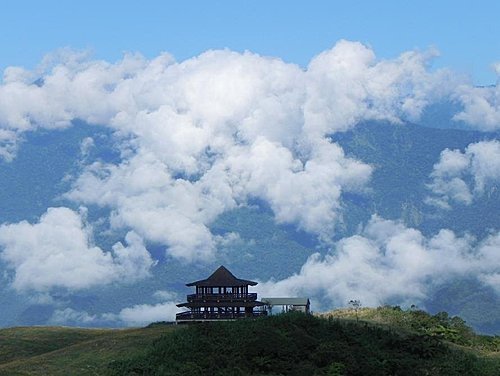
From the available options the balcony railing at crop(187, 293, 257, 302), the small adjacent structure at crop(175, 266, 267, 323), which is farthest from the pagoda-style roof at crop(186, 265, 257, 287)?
the balcony railing at crop(187, 293, 257, 302)

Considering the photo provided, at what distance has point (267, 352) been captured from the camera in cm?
8688

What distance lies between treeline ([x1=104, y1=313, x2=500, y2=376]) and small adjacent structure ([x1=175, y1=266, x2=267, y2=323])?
854 inches

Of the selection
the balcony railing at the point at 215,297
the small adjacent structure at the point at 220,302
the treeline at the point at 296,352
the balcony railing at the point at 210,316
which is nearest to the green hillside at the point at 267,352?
the treeline at the point at 296,352

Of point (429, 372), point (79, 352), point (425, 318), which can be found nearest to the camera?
point (429, 372)

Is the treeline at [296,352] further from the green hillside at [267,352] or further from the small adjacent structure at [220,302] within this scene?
the small adjacent structure at [220,302]

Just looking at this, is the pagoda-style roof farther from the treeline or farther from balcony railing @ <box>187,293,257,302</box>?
the treeline

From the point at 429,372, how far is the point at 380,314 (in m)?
32.4

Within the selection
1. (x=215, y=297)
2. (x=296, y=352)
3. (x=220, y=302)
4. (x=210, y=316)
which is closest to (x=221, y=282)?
(x=215, y=297)

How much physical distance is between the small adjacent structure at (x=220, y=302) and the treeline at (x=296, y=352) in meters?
21.7

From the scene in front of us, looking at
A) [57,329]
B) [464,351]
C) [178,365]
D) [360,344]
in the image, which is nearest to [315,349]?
[360,344]

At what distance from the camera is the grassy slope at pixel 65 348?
89.1 metres

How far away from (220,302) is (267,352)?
35273 mm

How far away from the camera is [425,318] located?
118062mm

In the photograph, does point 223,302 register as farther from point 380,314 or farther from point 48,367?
point 48,367
